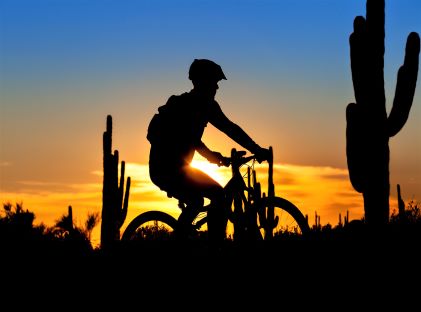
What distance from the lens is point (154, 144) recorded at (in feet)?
27.2

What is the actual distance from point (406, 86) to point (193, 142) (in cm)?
561

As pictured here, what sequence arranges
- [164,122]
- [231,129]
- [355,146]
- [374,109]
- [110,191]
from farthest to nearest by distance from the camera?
[110,191] < [355,146] < [374,109] < [231,129] < [164,122]

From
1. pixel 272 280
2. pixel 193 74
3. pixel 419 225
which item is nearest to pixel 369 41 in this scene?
pixel 419 225

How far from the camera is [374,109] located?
12.7 metres

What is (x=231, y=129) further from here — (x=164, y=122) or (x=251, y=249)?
(x=251, y=249)

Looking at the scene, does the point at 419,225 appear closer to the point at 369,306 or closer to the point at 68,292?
the point at 369,306

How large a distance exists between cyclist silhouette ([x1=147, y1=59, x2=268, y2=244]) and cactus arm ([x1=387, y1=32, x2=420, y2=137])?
195 inches

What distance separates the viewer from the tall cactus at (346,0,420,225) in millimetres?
12625

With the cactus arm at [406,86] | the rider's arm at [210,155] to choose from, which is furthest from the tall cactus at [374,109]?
the rider's arm at [210,155]

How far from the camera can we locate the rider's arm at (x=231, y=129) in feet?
27.1

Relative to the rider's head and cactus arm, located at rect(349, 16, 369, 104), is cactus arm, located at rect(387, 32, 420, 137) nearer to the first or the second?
cactus arm, located at rect(349, 16, 369, 104)

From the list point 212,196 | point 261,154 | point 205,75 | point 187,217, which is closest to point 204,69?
point 205,75

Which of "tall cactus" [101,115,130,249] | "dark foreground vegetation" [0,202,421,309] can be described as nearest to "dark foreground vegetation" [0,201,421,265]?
"dark foreground vegetation" [0,202,421,309]

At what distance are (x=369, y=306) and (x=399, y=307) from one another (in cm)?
27
